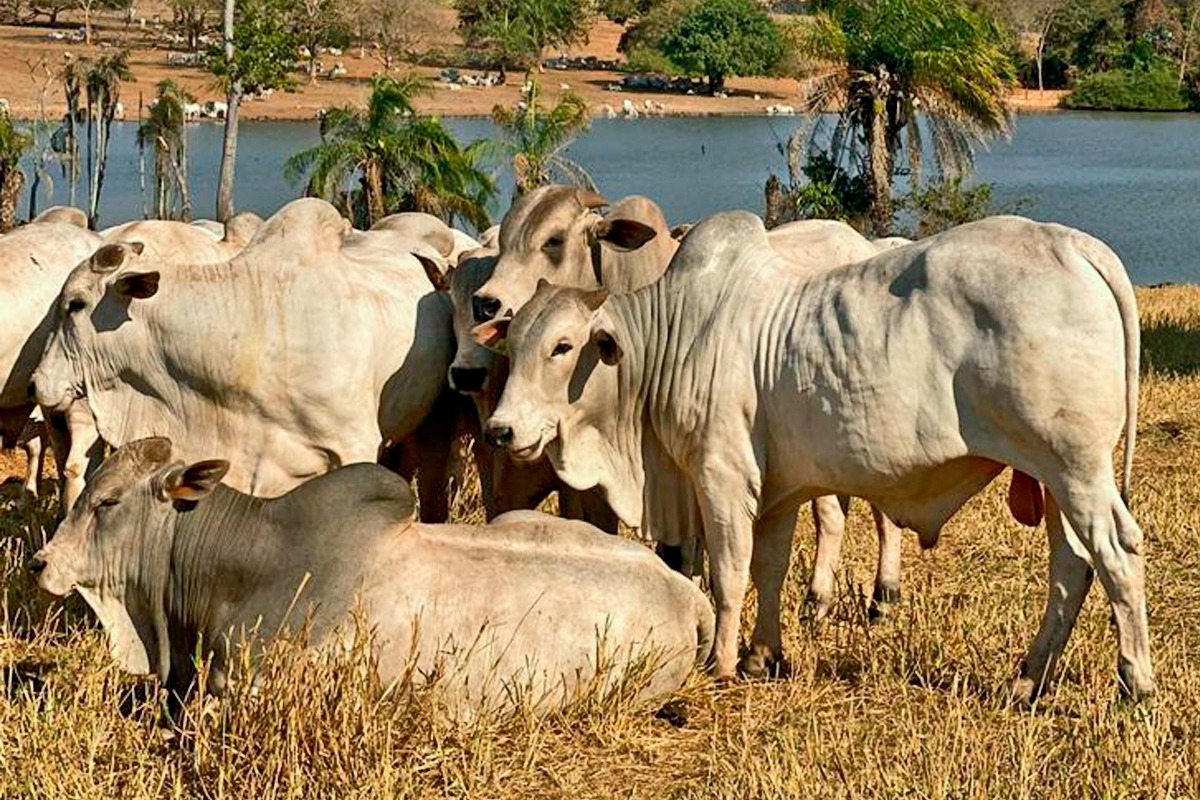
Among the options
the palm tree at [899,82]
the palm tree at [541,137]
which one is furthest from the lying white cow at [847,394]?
the palm tree at [541,137]

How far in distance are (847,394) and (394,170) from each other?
20.2 metres

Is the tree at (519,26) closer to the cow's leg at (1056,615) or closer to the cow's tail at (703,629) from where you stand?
the cow's tail at (703,629)

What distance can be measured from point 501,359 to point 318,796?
2.19 meters

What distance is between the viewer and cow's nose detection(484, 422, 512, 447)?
5.93m

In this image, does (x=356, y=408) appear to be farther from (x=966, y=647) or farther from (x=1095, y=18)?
(x=1095, y=18)

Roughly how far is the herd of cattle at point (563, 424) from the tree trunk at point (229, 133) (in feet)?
72.6

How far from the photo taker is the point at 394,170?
82.9ft

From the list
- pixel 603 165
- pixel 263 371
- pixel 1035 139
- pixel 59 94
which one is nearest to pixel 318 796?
pixel 263 371

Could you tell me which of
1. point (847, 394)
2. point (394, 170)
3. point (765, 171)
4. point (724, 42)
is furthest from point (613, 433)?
point (724, 42)

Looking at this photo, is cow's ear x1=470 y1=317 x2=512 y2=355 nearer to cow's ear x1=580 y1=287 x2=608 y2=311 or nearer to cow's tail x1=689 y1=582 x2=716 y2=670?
cow's ear x1=580 y1=287 x2=608 y2=311

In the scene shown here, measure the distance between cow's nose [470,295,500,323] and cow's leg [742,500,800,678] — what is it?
116 centimetres

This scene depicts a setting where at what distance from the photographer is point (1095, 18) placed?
77125 mm

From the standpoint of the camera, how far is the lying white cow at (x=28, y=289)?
743 cm

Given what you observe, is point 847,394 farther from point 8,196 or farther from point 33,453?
point 8,196
